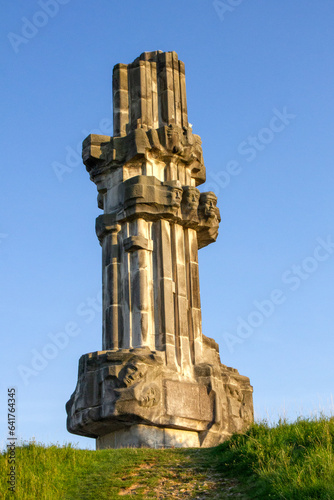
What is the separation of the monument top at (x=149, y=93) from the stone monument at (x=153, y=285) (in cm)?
3

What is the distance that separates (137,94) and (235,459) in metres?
11.9

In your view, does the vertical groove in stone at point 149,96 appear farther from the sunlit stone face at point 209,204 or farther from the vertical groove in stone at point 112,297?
the vertical groove in stone at point 112,297

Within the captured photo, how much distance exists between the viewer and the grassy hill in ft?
39.1

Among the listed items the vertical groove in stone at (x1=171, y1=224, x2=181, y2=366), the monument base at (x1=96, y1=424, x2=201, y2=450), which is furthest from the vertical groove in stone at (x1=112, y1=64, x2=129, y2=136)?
the monument base at (x1=96, y1=424, x2=201, y2=450)

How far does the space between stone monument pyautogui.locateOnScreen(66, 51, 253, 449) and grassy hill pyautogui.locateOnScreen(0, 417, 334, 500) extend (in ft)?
10.6

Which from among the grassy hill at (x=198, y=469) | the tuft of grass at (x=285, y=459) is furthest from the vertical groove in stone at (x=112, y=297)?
the tuft of grass at (x=285, y=459)

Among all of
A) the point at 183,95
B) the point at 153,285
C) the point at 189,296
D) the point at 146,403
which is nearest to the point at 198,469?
the point at 146,403

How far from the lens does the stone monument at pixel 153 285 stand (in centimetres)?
1816

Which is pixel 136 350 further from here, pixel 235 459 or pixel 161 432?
pixel 235 459

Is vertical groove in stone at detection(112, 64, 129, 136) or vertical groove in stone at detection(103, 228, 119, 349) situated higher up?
vertical groove in stone at detection(112, 64, 129, 136)

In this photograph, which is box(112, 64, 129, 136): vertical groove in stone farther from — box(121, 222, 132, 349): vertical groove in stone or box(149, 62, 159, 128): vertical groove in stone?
box(121, 222, 132, 349): vertical groove in stone

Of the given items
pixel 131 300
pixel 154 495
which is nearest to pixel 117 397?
pixel 131 300

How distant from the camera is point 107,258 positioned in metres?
20.5

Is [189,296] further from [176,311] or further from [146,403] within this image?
[146,403]
